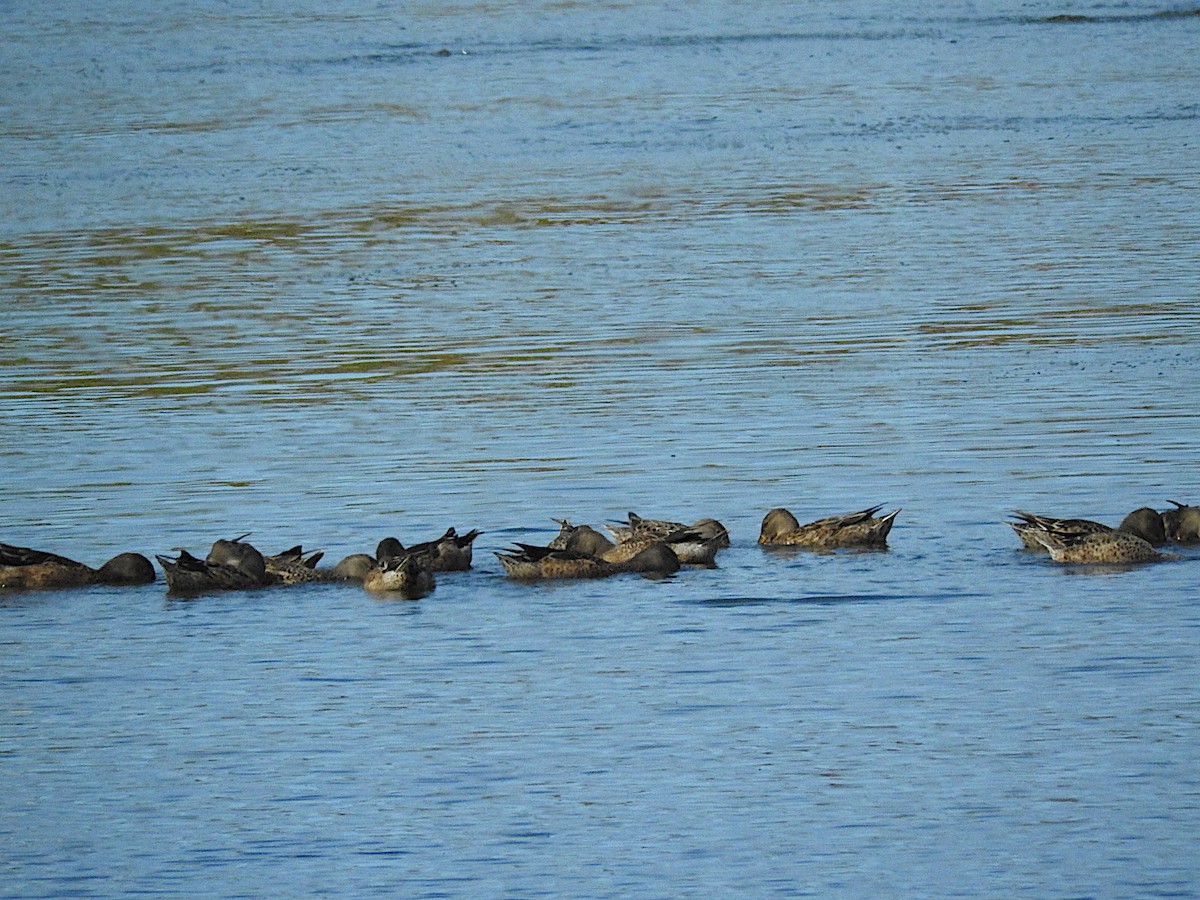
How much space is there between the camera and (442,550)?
14961 millimetres

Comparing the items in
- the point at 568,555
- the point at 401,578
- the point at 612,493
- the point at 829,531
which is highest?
the point at 612,493

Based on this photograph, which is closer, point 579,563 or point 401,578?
point 401,578

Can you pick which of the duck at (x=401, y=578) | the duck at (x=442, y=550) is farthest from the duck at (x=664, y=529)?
the duck at (x=401, y=578)

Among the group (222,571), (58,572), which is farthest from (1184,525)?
(58,572)

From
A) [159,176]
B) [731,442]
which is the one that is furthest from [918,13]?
[731,442]

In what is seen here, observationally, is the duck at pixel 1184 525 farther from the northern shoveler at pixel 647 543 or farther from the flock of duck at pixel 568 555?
the northern shoveler at pixel 647 543

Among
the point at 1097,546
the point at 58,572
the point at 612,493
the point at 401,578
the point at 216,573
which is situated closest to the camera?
the point at 401,578

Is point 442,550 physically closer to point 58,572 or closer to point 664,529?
point 664,529

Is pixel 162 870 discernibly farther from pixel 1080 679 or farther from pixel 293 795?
pixel 1080 679

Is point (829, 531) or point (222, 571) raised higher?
point (829, 531)

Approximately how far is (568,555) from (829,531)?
160cm

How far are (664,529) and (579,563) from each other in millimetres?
565

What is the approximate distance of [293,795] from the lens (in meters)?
11.0

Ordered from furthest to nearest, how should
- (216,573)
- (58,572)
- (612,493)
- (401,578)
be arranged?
(612,493), (58,572), (216,573), (401,578)
